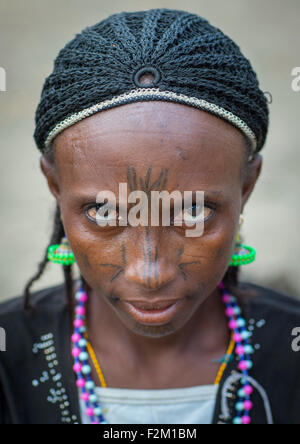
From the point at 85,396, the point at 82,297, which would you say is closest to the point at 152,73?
the point at 82,297

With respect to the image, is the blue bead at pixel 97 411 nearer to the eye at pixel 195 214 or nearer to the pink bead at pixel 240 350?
the pink bead at pixel 240 350

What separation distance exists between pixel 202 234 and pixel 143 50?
22.2 inches

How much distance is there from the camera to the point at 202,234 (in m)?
1.48

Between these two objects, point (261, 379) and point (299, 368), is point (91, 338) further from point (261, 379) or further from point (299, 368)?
point (299, 368)

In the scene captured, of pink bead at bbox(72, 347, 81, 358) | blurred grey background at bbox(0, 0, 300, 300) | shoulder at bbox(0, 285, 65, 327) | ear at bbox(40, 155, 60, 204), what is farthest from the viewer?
blurred grey background at bbox(0, 0, 300, 300)

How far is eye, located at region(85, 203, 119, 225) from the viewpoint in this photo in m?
1.44

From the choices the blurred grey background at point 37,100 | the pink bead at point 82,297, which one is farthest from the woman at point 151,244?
the blurred grey background at point 37,100

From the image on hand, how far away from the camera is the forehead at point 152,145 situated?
4.46ft

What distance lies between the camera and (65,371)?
6.21 ft

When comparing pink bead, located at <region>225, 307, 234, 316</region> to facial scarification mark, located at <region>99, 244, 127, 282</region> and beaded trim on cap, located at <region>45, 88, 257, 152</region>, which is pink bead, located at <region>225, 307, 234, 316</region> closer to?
facial scarification mark, located at <region>99, 244, 127, 282</region>

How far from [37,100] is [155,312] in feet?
11.3

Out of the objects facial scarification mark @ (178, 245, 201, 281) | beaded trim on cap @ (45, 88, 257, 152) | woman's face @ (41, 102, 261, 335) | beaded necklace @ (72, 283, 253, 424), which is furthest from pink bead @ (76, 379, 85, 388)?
beaded trim on cap @ (45, 88, 257, 152)

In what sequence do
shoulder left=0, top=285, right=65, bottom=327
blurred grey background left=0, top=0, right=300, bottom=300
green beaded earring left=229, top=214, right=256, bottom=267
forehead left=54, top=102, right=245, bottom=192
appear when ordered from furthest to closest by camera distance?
blurred grey background left=0, top=0, right=300, bottom=300, shoulder left=0, top=285, right=65, bottom=327, green beaded earring left=229, top=214, right=256, bottom=267, forehead left=54, top=102, right=245, bottom=192

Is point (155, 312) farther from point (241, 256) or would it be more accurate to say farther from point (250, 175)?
point (250, 175)
